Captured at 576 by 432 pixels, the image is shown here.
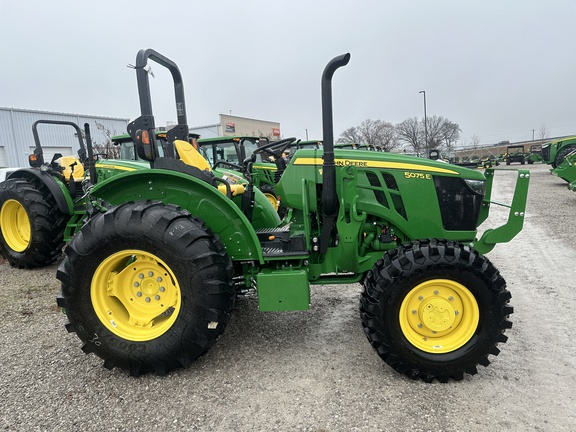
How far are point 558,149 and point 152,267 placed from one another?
64.8 feet

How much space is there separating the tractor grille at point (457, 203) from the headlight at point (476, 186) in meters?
0.02

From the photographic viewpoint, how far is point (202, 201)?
2842 mm

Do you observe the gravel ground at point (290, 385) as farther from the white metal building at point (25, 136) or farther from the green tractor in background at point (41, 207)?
the white metal building at point (25, 136)

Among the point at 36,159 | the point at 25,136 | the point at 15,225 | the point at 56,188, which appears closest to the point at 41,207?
the point at 56,188

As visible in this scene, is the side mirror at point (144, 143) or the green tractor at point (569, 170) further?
the green tractor at point (569, 170)

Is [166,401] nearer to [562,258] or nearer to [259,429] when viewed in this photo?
[259,429]

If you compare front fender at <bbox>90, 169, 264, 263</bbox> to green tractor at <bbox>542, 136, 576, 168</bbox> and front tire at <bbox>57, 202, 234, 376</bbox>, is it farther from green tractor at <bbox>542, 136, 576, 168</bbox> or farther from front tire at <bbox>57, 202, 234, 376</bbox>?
→ green tractor at <bbox>542, 136, 576, 168</bbox>

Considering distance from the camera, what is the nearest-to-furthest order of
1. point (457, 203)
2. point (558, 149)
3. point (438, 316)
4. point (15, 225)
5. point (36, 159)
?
point (438, 316) → point (457, 203) → point (15, 225) → point (36, 159) → point (558, 149)

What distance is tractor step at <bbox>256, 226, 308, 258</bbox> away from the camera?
9.68 feet

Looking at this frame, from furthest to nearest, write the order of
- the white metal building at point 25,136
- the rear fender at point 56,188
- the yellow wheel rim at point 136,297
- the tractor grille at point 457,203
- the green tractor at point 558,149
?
the white metal building at point 25,136 < the green tractor at point 558,149 < the rear fender at point 56,188 < the tractor grille at point 457,203 < the yellow wheel rim at point 136,297

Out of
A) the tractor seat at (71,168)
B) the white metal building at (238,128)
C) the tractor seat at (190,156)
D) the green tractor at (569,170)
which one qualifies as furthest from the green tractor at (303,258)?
the white metal building at (238,128)

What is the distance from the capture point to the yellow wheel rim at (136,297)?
2742 millimetres

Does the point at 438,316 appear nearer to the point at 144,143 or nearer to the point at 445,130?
the point at 144,143

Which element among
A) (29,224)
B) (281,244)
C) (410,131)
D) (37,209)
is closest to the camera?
(281,244)
